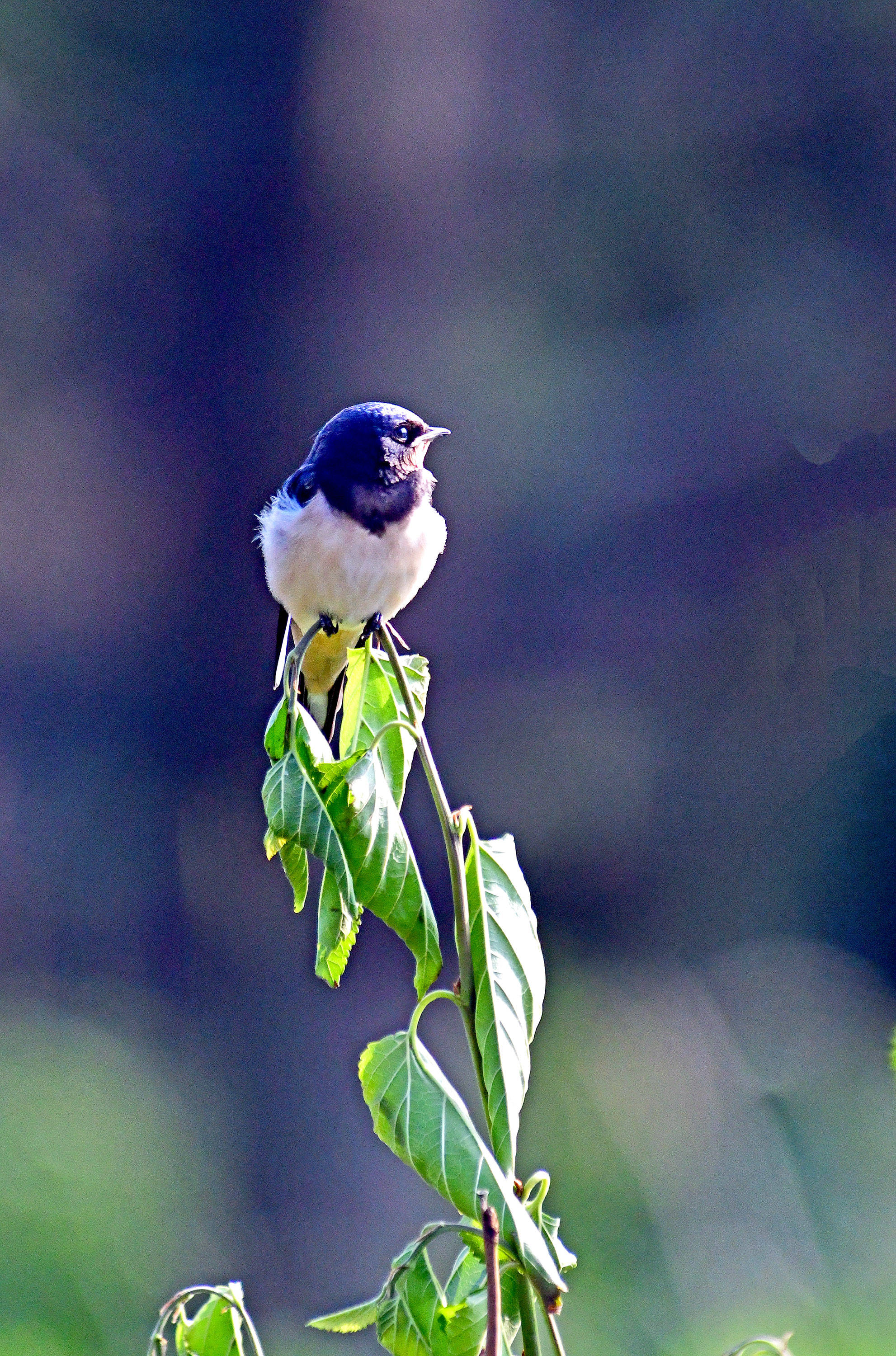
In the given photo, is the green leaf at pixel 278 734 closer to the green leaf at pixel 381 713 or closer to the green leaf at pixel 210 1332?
the green leaf at pixel 381 713

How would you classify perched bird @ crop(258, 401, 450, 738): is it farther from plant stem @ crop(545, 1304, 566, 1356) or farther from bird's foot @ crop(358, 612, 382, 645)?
plant stem @ crop(545, 1304, 566, 1356)

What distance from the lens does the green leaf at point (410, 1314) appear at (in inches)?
27.7

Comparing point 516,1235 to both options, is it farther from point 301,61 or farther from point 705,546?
point 301,61

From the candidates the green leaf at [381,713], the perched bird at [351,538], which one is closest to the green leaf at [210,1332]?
the green leaf at [381,713]

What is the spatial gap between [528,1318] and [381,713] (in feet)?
1.18

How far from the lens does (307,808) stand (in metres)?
0.77

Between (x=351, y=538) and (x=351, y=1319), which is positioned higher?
(x=351, y=538)

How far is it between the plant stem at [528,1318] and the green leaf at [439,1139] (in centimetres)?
1

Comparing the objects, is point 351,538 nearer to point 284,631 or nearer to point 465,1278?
point 284,631

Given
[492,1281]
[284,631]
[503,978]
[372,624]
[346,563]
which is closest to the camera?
[492,1281]

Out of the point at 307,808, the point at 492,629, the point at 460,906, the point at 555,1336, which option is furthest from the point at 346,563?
the point at 492,629

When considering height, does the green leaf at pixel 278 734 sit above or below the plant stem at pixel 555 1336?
above

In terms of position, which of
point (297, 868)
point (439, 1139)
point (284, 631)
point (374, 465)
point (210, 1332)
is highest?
point (374, 465)

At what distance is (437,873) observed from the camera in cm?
510
